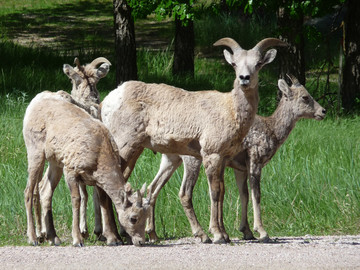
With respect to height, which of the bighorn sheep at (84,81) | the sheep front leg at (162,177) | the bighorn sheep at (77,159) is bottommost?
the sheep front leg at (162,177)

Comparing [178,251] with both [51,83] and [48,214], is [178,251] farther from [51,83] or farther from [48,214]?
[51,83]

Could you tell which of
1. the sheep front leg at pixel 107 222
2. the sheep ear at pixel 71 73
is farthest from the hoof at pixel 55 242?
the sheep ear at pixel 71 73

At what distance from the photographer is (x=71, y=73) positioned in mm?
9945

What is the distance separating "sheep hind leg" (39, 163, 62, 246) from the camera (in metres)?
8.40

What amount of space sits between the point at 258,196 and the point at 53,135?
Answer: 2.45m

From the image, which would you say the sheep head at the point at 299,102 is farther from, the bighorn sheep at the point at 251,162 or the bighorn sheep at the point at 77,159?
the bighorn sheep at the point at 77,159

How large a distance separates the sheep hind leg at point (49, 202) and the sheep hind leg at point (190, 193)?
1.46 metres

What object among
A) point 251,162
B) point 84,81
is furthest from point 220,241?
point 84,81

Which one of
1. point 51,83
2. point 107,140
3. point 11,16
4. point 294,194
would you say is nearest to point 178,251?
point 107,140

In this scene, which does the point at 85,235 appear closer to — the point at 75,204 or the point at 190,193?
the point at 75,204

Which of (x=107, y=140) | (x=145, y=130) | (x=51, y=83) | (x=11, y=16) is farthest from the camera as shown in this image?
(x=11, y=16)

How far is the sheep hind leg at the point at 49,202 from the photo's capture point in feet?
27.6

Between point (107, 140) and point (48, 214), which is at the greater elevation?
point (107, 140)

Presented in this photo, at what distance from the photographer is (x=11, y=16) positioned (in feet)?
90.3
